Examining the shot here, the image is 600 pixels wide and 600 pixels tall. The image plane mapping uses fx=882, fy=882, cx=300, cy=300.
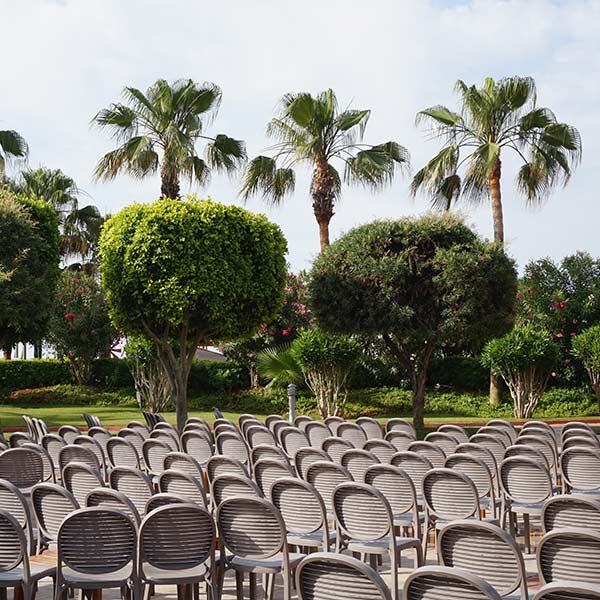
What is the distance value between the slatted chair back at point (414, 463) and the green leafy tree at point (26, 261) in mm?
14610

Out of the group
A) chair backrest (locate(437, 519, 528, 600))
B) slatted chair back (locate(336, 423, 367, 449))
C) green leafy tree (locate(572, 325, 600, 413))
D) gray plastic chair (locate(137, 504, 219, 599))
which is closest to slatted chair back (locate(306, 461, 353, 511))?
gray plastic chair (locate(137, 504, 219, 599))

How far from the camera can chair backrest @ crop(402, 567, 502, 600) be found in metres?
3.20

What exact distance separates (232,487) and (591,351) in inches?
831

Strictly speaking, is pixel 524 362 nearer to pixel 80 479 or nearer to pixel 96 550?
pixel 80 479

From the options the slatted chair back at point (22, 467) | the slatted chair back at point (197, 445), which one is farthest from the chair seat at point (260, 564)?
the slatted chair back at point (197, 445)

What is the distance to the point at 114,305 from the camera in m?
18.5

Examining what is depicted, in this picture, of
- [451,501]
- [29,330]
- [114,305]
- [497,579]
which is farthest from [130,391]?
[497,579]

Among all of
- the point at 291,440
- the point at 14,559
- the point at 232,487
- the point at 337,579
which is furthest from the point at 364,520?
→ the point at 291,440

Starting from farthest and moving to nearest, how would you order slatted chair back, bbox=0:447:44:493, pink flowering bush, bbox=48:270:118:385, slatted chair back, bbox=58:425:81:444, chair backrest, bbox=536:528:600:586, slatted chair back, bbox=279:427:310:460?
pink flowering bush, bbox=48:270:118:385 < slatted chair back, bbox=58:425:81:444 < slatted chair back, bbox=279:427:310:460 < slatted chair back, bbox=0:447:44:493 < chair backrest, bbox=536:528:600:586

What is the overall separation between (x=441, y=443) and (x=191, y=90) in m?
18.3

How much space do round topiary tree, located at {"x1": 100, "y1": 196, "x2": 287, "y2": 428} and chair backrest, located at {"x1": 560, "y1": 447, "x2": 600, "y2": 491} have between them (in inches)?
432

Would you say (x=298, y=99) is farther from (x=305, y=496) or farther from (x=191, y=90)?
(x=305, y=496)

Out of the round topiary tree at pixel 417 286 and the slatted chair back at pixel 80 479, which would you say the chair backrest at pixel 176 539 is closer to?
the slatted chair back at pixel 80 479

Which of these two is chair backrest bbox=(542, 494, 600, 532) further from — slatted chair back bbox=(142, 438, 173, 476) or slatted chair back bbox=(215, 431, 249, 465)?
slatted chair back bbox=(215, 431, 249, 465)
